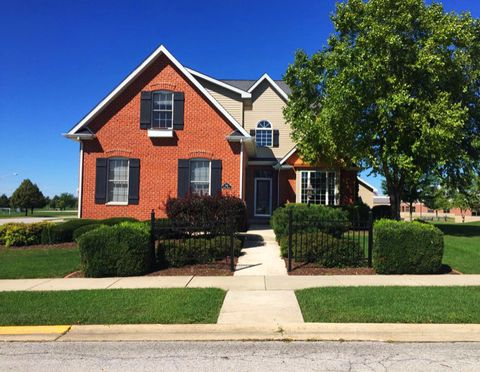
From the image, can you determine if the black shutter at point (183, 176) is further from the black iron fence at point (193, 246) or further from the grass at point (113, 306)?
the grass at point (113, 306)

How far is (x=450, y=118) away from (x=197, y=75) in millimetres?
14210

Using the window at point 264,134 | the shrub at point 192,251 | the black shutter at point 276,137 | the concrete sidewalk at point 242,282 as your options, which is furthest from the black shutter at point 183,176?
the concrete sidewalk at point 242,282

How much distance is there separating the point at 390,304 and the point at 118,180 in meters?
15.2

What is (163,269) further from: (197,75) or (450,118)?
(197,75)

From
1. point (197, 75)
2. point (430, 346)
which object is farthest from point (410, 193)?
point (430, 346)

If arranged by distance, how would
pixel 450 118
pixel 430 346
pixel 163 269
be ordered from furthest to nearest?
pixel 450 118, pixel 163 269, pixel 430 346

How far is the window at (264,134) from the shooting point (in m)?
25.5

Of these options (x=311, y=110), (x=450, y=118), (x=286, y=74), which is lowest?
(x=450, y=118)

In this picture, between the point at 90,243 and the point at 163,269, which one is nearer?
the point at 90,243

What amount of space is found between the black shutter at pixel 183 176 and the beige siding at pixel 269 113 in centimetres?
693

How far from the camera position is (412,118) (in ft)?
55.9

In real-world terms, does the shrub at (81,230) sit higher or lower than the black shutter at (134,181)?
lower

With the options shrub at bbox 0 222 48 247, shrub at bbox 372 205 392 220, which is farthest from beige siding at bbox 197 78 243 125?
shrub at bbox 0 222 48 247

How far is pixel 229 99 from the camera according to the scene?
25.4 m
